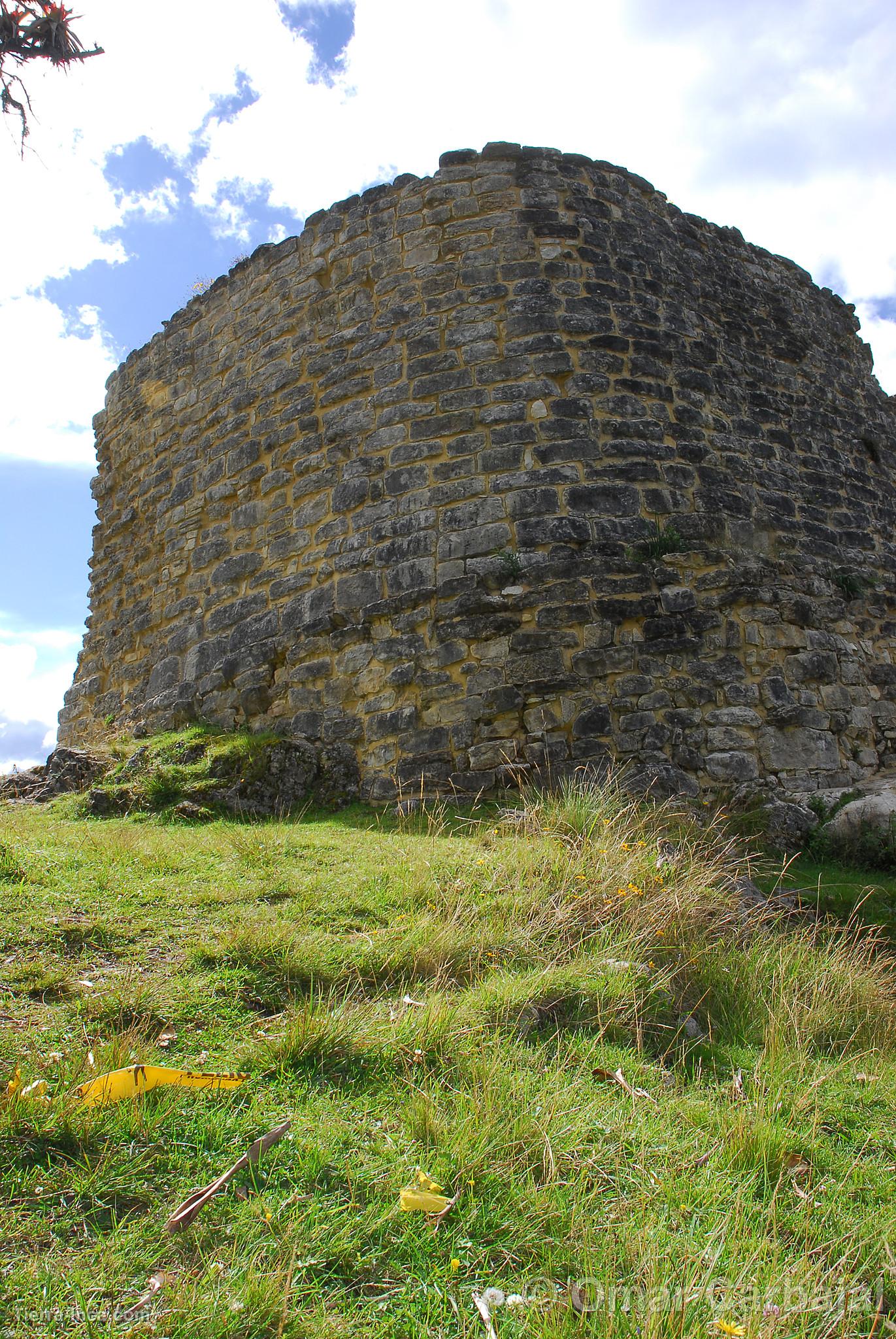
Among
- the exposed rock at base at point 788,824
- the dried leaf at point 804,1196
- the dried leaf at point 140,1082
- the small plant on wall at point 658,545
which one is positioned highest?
the small plant on wall at point 658,545

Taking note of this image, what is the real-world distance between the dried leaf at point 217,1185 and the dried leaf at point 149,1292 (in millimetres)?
120

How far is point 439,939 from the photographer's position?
3500 mm

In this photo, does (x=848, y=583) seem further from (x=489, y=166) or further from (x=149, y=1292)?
(x=149, y=1292)

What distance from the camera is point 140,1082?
7.70ft

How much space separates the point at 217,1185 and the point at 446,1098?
0.72 metres

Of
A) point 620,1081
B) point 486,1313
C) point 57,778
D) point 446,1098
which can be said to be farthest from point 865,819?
point 57,778

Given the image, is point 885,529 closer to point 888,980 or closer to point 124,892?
point 888,980

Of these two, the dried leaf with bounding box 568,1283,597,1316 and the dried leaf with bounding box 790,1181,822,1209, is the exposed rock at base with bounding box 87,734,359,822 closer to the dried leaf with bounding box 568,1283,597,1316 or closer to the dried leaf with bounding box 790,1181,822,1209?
the dried leaf with bounding box 790,1181,822,1209

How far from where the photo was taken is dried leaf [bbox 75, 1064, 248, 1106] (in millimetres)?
2254

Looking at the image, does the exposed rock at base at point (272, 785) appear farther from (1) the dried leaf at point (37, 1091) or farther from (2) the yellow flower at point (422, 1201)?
(2) the yellow flower at point (422, 1201)

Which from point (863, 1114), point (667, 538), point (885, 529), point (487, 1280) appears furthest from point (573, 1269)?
point (885, 529)

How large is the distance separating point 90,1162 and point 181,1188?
0.73 ft

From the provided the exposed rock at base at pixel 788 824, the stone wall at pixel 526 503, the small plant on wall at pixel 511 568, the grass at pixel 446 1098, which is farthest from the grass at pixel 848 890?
the small plant on wall at pixel 511 568

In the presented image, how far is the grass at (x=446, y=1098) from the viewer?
1892mm
